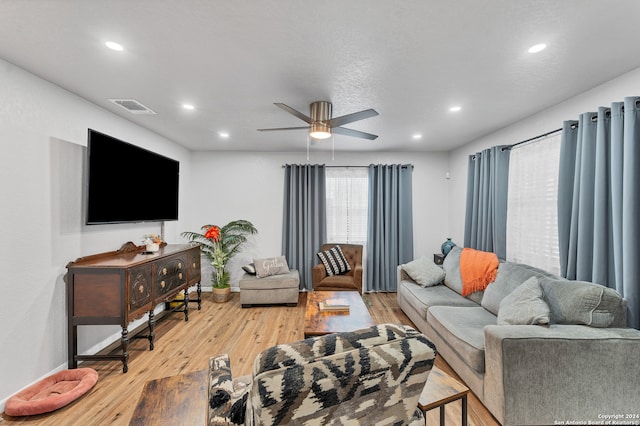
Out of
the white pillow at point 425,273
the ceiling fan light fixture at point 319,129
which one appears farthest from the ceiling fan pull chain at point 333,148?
the white pillow at point 425,273

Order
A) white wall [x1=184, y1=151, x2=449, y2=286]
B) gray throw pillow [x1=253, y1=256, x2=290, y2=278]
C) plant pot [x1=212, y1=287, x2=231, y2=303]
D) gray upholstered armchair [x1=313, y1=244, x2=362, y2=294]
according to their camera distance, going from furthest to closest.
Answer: white wall [x1=184, y1=151, x2=449, y2=286]
plant pot [x1=212, y1=287, x2=231, y2=303]
gray throw pillow [x1=253, y1=256, x2=290, y2=278]
gray upholstered armchair [x1=313, y1=244, x2=362, y2=294]

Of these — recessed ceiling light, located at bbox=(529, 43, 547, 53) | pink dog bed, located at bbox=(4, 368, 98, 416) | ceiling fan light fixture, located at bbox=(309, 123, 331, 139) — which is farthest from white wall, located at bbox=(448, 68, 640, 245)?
pink dog bed, located at bbox=(4, 368, 98, 416)

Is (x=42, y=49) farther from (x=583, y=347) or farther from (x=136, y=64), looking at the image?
(x=583, y=347)

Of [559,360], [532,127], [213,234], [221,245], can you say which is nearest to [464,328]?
[559,360]

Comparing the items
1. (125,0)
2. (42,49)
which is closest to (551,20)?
(125,0)

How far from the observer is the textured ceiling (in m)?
1.57

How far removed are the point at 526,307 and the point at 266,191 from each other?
4170mm

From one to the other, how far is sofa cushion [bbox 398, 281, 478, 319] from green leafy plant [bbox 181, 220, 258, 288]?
288cm

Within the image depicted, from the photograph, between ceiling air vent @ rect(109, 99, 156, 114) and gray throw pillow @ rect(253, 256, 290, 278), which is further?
gray throw pillow @ rect(253, 256, 290, 278)

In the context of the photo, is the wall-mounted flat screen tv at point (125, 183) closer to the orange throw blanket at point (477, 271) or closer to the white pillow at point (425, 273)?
the white pillow at point (425, 273)

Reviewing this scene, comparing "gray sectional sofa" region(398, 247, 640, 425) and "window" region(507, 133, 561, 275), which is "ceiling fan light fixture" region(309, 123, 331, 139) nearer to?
"gray sectional sofa" region(398, 247, 640, 425)

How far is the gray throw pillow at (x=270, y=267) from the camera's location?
4547 mm

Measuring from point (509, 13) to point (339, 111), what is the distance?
1726 mm

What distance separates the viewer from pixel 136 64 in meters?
2.15
